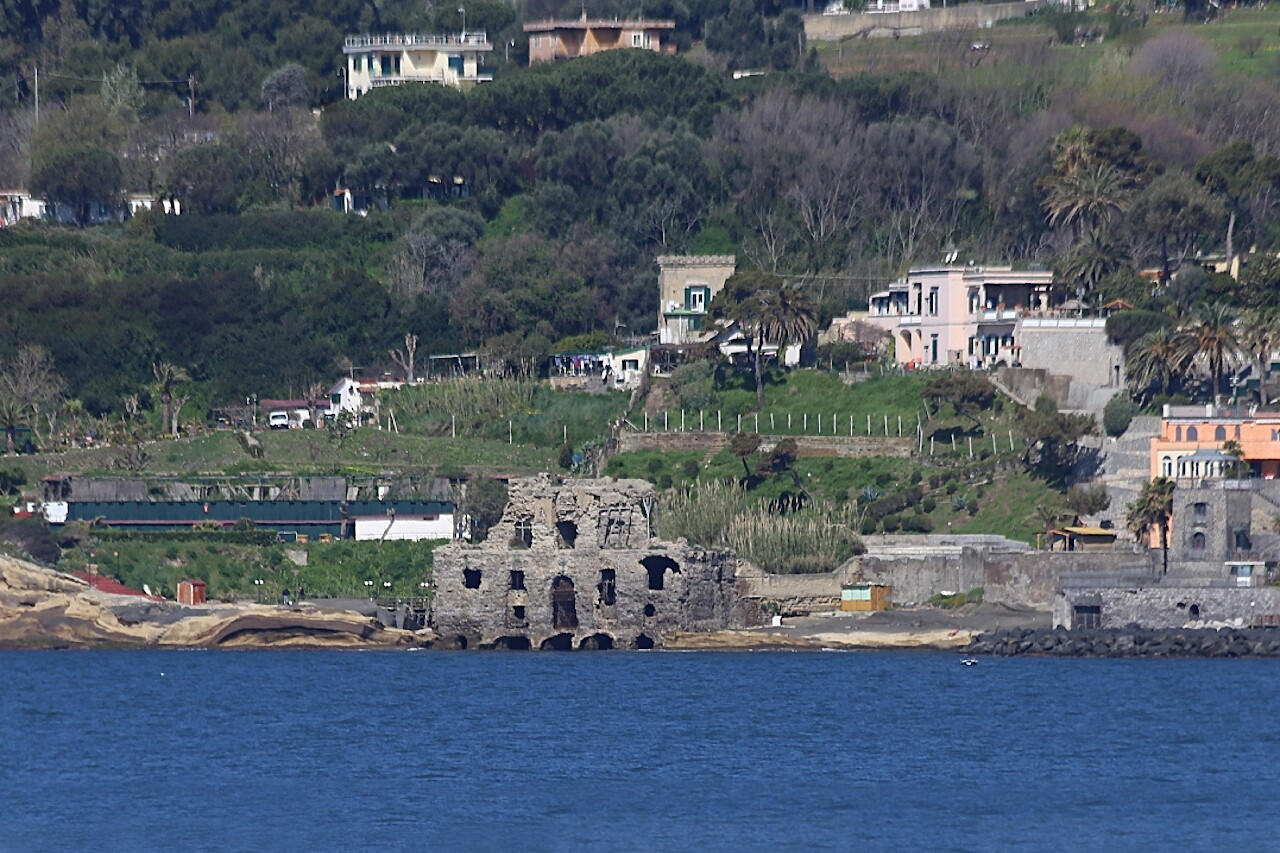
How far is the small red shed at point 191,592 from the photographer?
8938 centimetres

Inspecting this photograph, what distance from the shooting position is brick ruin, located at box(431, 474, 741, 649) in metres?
84.0

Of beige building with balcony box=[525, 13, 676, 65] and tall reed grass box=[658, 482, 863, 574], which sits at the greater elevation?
beige building with balcony box=[525, 13, 676, 65]

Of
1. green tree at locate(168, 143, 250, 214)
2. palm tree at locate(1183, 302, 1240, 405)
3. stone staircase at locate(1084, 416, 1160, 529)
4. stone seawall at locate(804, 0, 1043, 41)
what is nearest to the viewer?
stone staircase at locate(1084, 416, 1160, 529)

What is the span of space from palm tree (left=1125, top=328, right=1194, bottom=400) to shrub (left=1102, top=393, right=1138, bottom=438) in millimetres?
1318

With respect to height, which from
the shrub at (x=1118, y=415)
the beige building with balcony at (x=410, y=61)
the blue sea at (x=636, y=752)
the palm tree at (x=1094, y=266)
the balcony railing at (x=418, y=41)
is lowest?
the blue sea at (x=636, y=752)

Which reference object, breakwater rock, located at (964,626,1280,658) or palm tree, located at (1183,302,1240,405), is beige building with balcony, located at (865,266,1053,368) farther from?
breakwater rock, located at (964,626,1280,658)

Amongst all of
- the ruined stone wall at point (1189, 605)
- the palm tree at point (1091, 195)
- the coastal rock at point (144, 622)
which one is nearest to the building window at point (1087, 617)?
the ruined stone wall at point (1189, 605)

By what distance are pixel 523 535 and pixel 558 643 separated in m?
3.03

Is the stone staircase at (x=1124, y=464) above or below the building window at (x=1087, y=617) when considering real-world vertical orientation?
above

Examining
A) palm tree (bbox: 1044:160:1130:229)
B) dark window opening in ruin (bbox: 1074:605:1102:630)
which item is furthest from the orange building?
palm tree (bbox: 1044:160:1130:229)

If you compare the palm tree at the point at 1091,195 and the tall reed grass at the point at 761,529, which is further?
the palm tree at the point at 1091,195

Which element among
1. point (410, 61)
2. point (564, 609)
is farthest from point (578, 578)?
point (410, 61)

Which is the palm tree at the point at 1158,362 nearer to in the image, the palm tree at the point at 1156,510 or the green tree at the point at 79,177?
the palm tree at the point at 1156,510

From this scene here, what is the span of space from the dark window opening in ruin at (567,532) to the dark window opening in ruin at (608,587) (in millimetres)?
1502
